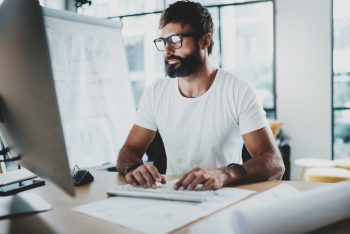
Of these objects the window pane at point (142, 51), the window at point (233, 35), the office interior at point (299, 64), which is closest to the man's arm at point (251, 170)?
the office interior at point (299, 64)

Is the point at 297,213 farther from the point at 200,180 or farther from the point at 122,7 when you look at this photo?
the point at 122,7

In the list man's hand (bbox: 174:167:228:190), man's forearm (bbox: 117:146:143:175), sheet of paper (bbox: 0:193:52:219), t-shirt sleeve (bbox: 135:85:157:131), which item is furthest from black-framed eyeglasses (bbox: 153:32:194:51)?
sheet of paper (bbox: 0:193:52:219)

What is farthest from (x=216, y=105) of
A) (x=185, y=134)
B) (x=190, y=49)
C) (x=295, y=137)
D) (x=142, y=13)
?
(x=142, y=13)

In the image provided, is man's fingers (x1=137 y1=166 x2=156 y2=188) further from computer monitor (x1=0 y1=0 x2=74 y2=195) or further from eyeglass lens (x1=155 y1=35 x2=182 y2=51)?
eyeglass lens (x1=155 y1=35 x2=182 y2=51)

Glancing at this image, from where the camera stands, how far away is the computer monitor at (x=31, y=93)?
62 centimetres

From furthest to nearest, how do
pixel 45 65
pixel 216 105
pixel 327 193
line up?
pixel 216 105 → pixel 327 193 → pixel 45 65

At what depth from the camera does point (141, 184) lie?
45.6 inches

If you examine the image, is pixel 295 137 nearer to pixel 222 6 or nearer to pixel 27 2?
pixel 222 6

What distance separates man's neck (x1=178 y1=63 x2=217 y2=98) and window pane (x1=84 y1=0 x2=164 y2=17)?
3.79m

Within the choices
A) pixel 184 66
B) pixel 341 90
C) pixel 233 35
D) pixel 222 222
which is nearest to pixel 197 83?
pixel 184 66

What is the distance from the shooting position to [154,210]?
907 mm

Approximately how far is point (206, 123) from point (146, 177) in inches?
22.0

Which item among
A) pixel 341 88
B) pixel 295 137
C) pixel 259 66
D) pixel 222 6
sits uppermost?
pixel 222 6

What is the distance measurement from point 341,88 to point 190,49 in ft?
10.4
